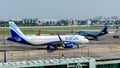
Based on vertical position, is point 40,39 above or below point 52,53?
above

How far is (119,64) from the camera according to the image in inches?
890

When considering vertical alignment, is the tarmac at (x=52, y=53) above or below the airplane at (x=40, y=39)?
below

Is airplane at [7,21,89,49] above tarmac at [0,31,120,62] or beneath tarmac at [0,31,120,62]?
above

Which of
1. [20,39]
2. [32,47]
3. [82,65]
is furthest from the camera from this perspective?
[32,47]

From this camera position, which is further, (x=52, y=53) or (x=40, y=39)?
(x=40, y=39)

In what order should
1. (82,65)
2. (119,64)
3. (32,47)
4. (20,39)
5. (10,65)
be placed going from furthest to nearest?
(32,47) → (20,39) → (119,64) → (82,65) → (10,65)

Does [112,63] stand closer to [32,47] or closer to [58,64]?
[58,64]

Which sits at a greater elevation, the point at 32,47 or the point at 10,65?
the point at 10,65

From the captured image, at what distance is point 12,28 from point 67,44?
1422 centimetres

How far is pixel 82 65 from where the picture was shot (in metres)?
21.1

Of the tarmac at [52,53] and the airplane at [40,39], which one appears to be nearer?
the tarmac at [52,53]

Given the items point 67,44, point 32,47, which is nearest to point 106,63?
point 67,44

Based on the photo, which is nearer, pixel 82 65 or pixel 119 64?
pixel 82 65

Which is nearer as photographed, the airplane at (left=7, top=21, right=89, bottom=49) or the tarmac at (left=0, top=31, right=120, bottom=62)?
the tarmac at (left=0, top=31, right=120, bottom=62)
